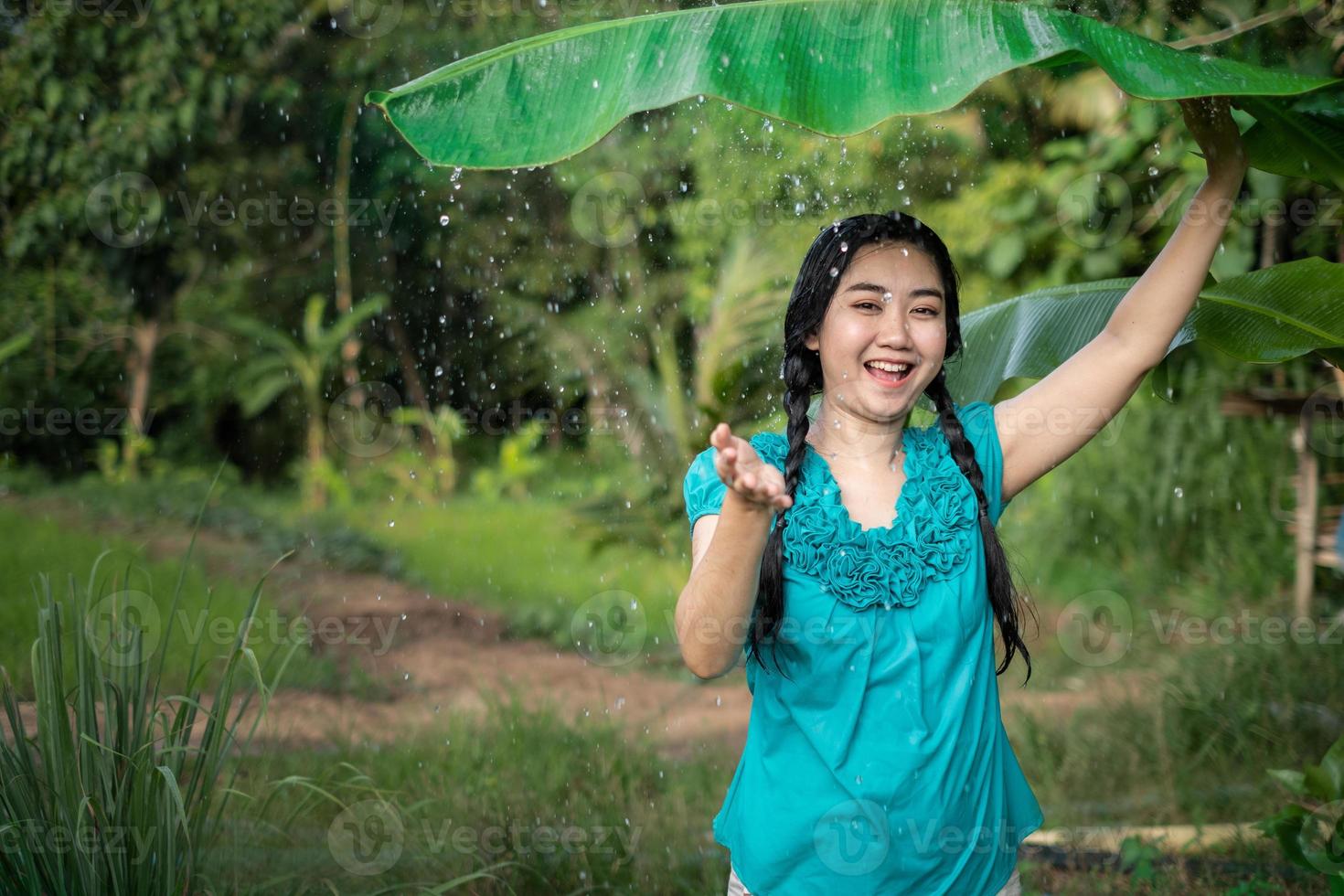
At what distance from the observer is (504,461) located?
1023cm

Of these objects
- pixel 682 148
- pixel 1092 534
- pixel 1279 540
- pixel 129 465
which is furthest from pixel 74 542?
pixel 1279 540

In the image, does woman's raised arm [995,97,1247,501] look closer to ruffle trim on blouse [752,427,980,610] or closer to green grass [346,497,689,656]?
ruffle trim on blouse [752,427,980,610]

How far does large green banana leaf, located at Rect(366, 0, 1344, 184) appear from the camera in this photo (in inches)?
73.0

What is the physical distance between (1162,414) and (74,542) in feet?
19.8

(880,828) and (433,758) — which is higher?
(880,828)

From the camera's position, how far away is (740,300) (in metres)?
7.02

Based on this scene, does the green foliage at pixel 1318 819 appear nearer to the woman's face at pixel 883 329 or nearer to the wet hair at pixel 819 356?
the wet hair at pixel 819 356

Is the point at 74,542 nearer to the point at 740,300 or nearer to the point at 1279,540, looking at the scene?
the point at 740,300

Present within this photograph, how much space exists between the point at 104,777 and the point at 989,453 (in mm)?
1835

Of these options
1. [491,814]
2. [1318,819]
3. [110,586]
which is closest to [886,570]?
[1318,819]

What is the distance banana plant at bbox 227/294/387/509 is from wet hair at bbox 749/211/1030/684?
7675mm

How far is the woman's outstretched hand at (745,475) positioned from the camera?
5.00 ft

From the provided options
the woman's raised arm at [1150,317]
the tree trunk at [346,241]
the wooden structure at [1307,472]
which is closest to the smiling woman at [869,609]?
the woman's raised arm at [1150,317]

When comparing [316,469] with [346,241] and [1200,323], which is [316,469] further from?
[1200,323]
